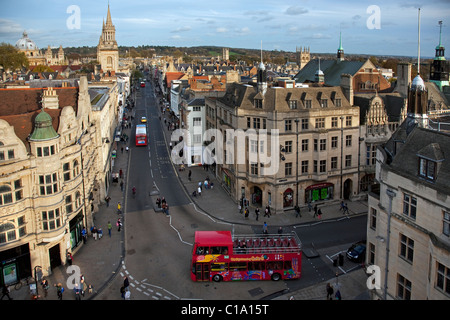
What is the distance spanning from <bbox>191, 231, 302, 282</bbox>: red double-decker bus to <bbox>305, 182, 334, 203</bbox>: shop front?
16.6 metres

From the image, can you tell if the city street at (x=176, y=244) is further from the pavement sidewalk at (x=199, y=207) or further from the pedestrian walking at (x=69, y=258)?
the pedestrian walking at (x=69, y=258)

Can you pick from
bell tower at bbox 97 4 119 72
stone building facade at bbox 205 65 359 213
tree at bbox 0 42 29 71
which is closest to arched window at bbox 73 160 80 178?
stone building facade at bbox 205 65 359 213

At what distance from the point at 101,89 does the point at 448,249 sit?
226 ft

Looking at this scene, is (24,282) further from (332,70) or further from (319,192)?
(332,70)

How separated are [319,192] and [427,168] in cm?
2667

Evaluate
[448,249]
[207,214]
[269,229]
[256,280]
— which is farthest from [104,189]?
[448,249]

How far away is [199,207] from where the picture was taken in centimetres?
4981

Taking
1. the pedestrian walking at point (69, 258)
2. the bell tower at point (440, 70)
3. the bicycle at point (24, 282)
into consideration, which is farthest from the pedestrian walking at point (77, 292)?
the bell tower at point (440, 70)

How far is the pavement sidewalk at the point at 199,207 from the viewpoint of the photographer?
105ft

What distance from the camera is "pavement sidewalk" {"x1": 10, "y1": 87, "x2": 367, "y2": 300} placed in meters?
32.1

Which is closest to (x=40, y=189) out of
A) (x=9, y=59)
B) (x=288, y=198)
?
(x=288, y=198)

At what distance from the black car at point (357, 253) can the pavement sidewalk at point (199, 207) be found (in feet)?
5.87
